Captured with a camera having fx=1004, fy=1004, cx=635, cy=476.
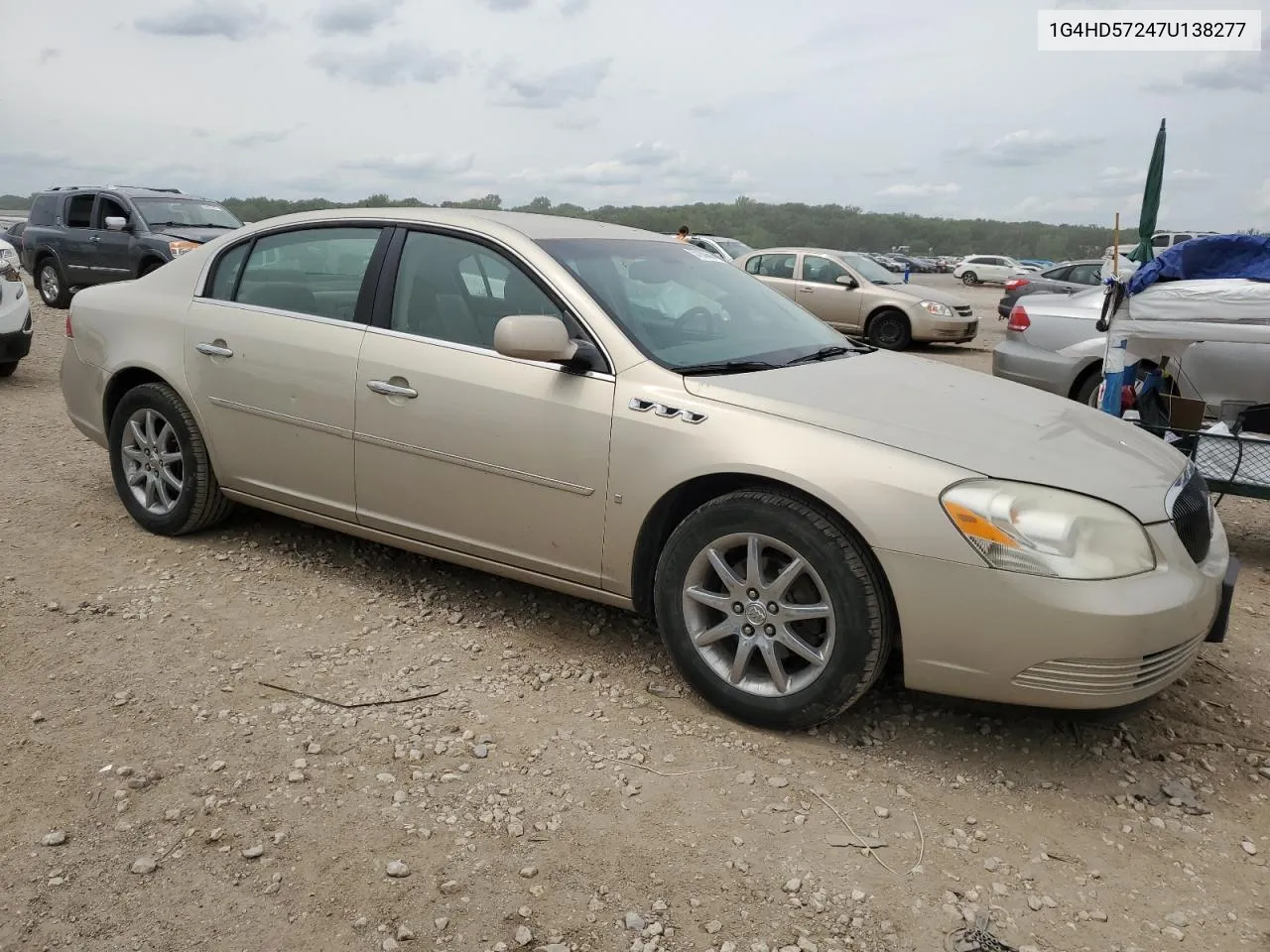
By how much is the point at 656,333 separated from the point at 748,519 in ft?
2.83

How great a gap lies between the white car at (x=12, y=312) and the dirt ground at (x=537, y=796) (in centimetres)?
540

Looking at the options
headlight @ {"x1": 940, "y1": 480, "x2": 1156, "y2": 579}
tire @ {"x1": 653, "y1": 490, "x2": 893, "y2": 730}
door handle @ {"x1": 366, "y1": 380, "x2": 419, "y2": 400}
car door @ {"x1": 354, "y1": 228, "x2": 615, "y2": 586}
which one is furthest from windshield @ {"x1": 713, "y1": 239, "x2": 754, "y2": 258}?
headlight @ {"x1": 940, "y1": 480, "x2": 1156, "y2": 579}

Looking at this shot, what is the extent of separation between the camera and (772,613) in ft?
10.1

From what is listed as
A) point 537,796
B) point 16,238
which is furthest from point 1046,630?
point 16,238

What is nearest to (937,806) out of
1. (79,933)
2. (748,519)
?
(748,519)

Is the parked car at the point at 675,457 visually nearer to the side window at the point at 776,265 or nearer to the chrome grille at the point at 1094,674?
the chrome grille at the point at 1094,674

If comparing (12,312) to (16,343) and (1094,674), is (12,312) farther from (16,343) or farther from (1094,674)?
(1094,674)

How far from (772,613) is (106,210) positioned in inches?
552

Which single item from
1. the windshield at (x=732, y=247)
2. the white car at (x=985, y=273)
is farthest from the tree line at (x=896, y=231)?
the windshield at (x=732, y=247)

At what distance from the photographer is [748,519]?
307 centimetres

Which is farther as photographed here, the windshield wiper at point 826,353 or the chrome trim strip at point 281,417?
the chrome trim strip at point 281,417

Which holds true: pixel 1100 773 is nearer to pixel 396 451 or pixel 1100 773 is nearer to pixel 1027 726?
pixel 1027 726

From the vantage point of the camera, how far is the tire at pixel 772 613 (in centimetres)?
294

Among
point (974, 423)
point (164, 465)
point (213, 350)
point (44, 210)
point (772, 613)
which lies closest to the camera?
point (772, 613)
